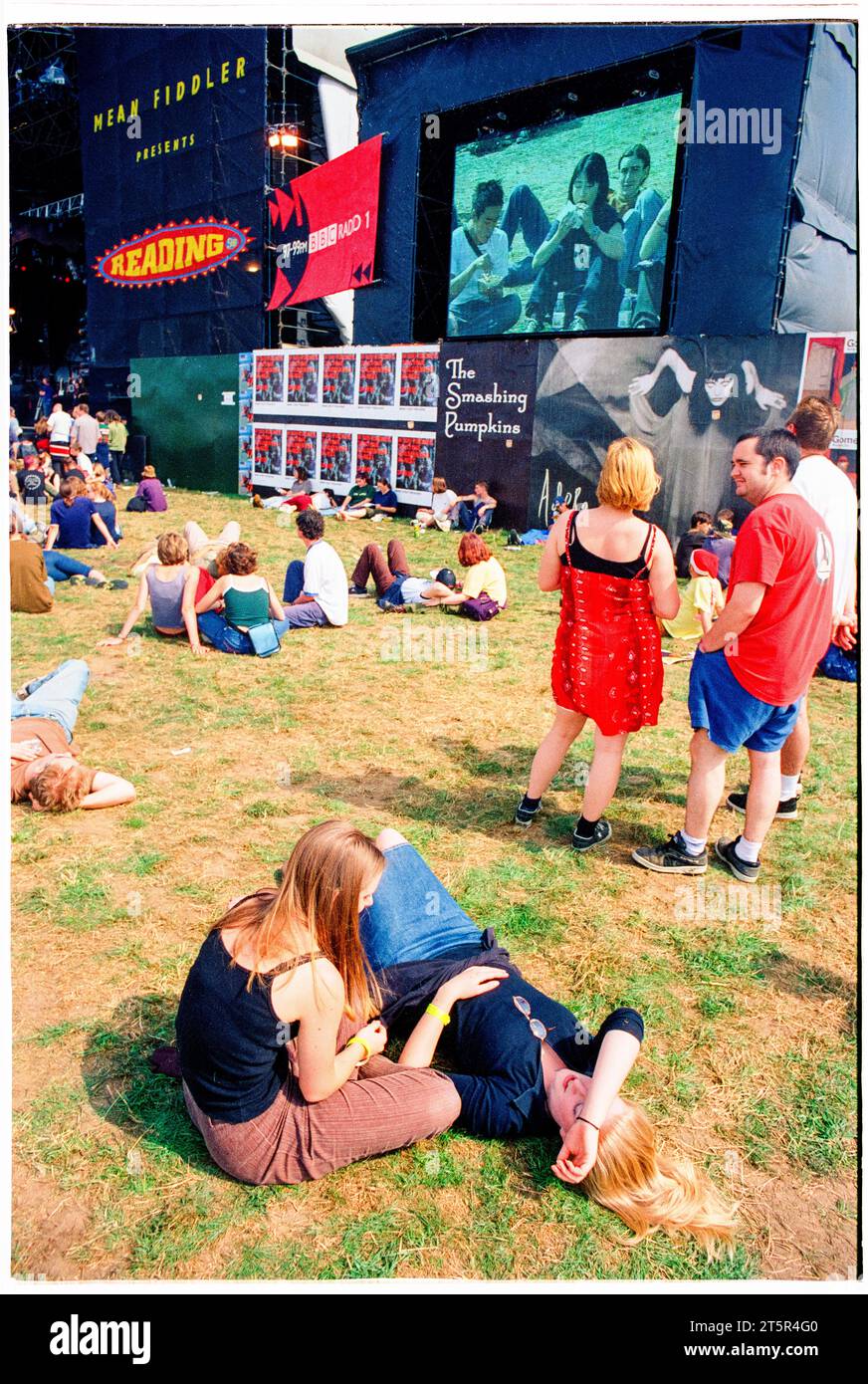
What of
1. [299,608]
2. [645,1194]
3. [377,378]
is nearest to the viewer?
[645,1194]

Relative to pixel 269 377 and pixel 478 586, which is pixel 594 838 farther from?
pixel 269 377

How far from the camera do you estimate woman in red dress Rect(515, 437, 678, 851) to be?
408cm

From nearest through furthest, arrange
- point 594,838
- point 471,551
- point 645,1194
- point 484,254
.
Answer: point 645,1194 → point 594,838 → point 471,551 → point 484,254

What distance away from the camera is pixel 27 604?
930 cm

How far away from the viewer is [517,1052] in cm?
285

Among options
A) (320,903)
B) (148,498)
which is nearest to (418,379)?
(148,498)

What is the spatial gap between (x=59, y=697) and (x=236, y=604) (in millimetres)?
2380

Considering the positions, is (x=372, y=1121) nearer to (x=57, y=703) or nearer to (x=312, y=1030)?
(x=312, y=1030)

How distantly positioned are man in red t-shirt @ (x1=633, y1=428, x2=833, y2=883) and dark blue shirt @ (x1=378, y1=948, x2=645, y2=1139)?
5.28 ft

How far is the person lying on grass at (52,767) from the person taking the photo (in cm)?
489

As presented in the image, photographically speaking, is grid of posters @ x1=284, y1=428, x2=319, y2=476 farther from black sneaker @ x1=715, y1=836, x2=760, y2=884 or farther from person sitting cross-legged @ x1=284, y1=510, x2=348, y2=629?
black sneaker @ x1=715, y1=836, x2=760, y2=884

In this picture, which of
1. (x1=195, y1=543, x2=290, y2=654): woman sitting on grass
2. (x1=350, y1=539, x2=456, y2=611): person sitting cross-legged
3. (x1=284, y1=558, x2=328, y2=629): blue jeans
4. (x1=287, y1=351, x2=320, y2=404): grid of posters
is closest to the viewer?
(x1=195, y1=543, x2=290, y2=654): woman sitting on grass

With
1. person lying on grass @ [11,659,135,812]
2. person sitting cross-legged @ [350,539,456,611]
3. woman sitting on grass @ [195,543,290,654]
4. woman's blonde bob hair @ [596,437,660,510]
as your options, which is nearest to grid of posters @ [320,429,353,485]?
person sitting cross-legged @ [350,539,456,611]

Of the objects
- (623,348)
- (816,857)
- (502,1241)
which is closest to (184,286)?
(623,348)
